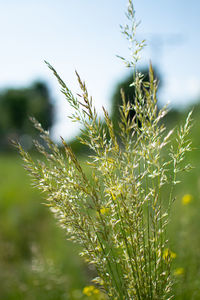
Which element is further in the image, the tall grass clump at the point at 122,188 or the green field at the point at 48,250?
the green field at the point at 48,250

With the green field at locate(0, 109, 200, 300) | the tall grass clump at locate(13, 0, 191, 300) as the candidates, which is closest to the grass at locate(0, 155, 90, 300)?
the green field at locate(0, 109, 200, 300)

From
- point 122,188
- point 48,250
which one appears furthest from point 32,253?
point 122,188

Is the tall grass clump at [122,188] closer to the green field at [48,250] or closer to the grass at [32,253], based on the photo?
the green field at [48,250]

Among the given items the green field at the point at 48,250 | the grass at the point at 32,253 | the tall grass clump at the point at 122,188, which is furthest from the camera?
the grass at the point at 32,253

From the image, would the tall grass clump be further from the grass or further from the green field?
the grass

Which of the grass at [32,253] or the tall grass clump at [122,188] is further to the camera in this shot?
the grass at [32,253]

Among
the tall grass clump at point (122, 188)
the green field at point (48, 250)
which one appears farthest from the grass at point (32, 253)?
the tall grass clump at point (122, 188)

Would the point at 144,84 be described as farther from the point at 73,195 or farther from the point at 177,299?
the point at 177,299

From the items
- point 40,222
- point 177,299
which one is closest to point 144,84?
point 177,299

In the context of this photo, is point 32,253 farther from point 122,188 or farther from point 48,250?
point 122,188

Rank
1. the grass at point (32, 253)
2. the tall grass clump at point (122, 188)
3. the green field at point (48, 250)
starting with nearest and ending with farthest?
the tall grass clump at point (122, 188), the green field at point (48, 250), the grass at point (32, 253)

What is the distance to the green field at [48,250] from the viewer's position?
3.33 meters

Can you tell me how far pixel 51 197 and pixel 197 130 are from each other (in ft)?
25.5

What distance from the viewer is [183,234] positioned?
386cm
